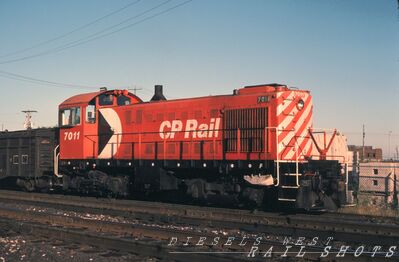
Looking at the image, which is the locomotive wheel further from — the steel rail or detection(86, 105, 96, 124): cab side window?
detection(86, 105, 96, 124): cab side window

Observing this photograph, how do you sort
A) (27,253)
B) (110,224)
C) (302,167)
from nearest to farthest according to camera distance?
1. (27,253)
2. (110,224)
3. (302,167)

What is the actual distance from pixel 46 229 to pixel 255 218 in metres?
5.62

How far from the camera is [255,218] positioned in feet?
44.1

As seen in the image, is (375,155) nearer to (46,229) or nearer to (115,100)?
(115,100)

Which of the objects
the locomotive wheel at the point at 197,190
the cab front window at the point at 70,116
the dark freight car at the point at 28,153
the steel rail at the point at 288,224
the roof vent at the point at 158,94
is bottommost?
the steel rail at the point at 288,224

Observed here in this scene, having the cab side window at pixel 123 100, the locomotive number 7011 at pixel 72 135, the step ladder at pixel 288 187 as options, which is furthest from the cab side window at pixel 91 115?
the step ladder at pixel 288 187

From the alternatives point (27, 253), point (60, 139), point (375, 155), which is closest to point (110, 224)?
point (27, 253)

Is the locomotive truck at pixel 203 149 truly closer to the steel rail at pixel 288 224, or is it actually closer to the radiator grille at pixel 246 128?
the radiator grille at pixel 246 128

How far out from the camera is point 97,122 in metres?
20.0

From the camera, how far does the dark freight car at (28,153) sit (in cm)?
2273

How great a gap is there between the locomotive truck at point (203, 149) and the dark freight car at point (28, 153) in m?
0.17

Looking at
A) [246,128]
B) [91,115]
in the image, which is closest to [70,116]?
[91,115]

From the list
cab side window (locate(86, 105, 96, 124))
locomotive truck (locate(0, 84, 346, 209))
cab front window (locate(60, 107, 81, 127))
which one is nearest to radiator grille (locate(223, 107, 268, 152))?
locomotive truck (locate(0, 84, 346, 209))

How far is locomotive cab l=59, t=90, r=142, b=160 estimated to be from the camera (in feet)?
64.6
